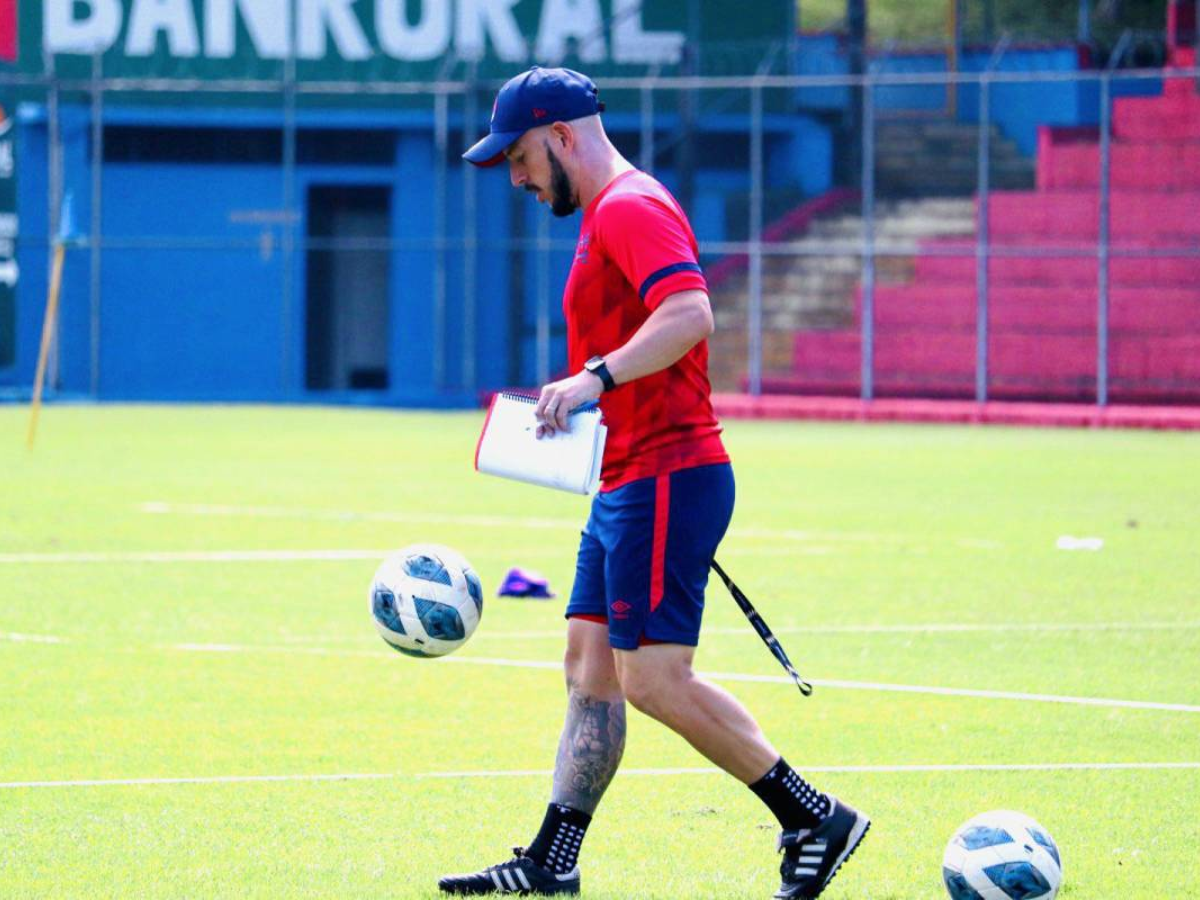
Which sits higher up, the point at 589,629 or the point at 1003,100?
the point at 1003,100

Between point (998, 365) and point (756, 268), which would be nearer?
point (998, 365)

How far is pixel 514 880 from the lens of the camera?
5926 mm

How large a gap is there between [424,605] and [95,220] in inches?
1229

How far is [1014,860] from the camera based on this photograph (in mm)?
5406

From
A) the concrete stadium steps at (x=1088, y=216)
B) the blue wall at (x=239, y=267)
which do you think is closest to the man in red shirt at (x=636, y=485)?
the concrete stadium steps at (x=1088, y=216)

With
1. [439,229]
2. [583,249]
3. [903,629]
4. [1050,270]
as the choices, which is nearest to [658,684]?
[583,249]

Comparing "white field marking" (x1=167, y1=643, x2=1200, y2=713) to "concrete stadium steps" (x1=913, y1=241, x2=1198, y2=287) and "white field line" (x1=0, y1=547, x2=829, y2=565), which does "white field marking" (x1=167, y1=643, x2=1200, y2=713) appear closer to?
"white field line" (x1=0, y1=547, x2=829, y2=565)

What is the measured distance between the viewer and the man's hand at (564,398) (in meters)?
5.62

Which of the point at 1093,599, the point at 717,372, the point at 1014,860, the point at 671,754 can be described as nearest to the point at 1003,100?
the point at 717,372

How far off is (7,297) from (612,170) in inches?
1287

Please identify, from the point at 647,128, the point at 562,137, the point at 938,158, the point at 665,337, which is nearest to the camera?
the point at 665,337

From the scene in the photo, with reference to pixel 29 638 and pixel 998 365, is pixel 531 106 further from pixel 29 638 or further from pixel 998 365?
pixel 998 365

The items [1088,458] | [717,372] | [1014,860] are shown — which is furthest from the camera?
[717,372]

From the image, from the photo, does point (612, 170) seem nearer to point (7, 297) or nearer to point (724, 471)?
point (724, 471)
